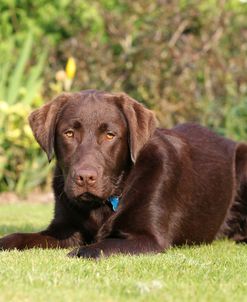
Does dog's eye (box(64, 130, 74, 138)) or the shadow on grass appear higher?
dog's eye (box(64, 130, 74, 138))

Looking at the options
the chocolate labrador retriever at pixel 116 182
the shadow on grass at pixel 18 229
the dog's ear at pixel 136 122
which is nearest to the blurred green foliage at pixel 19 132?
the shadow on grass at pixel 18 229

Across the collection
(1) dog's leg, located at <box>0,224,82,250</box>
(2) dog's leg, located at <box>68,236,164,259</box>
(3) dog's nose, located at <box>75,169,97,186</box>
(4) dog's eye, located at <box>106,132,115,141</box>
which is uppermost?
(4) dog's eye, located at <box>106,132,115,141</box>

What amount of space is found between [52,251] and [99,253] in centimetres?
53

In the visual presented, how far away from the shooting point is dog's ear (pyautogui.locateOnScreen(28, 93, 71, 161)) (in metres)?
5.64

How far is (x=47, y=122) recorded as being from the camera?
5664 mm

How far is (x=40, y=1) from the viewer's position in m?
12.8

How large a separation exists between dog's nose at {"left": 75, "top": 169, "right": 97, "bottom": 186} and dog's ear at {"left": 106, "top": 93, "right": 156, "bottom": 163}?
438mm

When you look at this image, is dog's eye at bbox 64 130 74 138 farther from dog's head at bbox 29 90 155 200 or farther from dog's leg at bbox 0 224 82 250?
dog's leg at bbox 0 224 82 250

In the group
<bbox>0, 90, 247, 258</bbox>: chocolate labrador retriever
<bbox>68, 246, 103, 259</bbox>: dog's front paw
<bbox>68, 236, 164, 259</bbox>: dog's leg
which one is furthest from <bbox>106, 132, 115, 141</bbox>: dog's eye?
<bbox>68, 246, 103, 259</bbox>: dog's front paw

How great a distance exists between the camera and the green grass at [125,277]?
365cm

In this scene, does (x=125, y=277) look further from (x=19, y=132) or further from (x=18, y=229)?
(x=19, y=132)

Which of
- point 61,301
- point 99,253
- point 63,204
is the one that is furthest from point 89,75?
point 61,301

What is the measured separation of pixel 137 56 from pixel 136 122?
6.45m

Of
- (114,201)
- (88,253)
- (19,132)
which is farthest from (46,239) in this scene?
(19,132)
